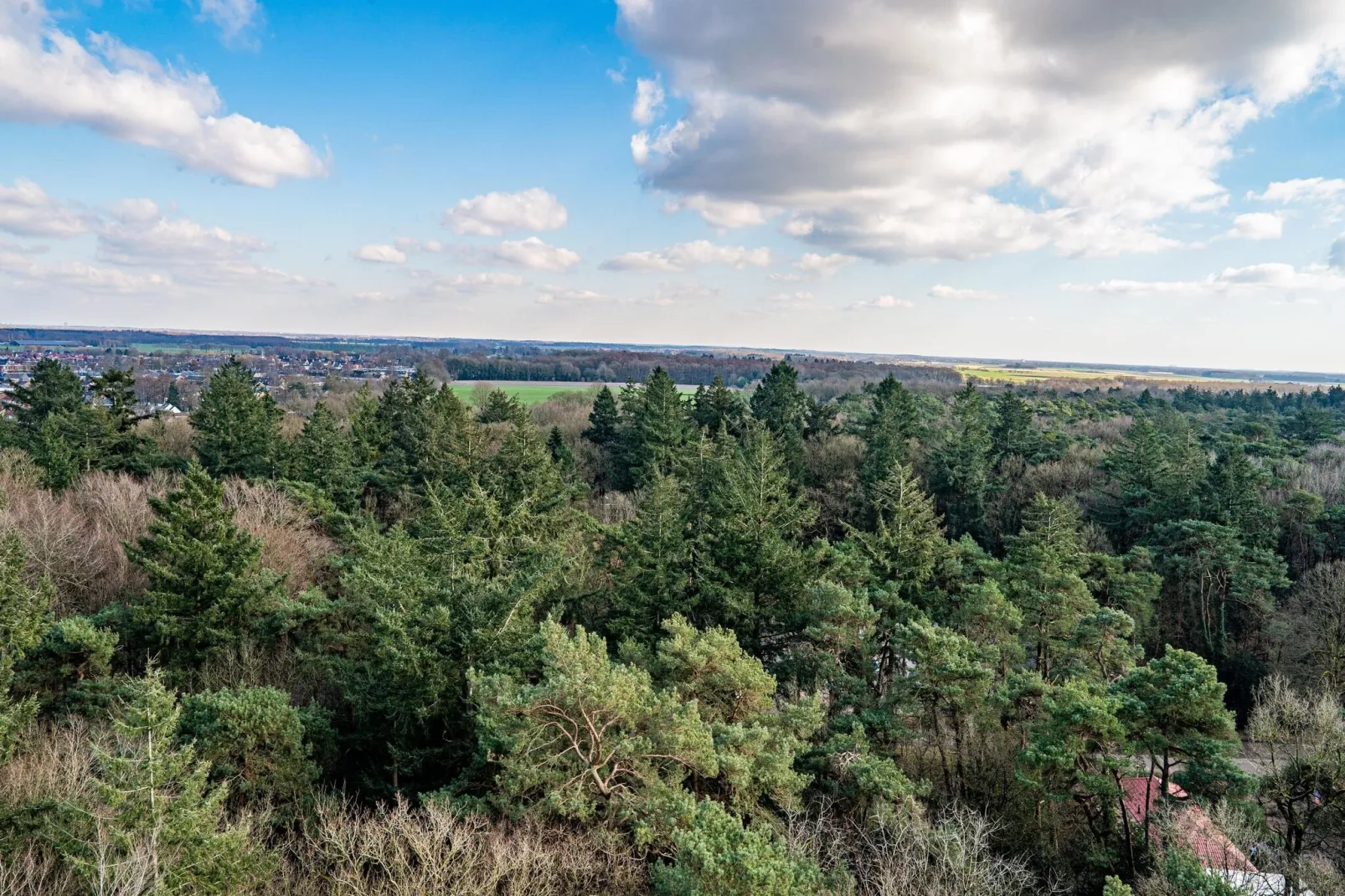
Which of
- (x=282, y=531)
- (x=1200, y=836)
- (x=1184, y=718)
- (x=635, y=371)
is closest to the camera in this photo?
(x=1184, y=718)

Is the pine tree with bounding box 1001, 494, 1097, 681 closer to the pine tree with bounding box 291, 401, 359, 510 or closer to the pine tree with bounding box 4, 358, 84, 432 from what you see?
the pine tree with bounding box 291, 401, 359, 510

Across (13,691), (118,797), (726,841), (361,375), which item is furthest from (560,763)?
(361,375)

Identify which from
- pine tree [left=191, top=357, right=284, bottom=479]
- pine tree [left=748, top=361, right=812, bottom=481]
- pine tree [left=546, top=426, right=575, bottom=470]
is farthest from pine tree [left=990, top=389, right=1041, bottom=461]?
pine tree [left=191, top=357, right=284, bottom=479]

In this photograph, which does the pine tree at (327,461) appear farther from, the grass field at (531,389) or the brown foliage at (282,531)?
the grass field at (531,389)

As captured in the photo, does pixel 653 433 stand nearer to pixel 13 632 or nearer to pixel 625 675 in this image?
pixel 625 675

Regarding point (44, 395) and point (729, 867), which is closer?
point (729, 867)

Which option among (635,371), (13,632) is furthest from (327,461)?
(635,371)

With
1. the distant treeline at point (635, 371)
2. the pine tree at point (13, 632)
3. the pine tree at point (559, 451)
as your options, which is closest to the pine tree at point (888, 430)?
the pine tree at point (559, 451)
